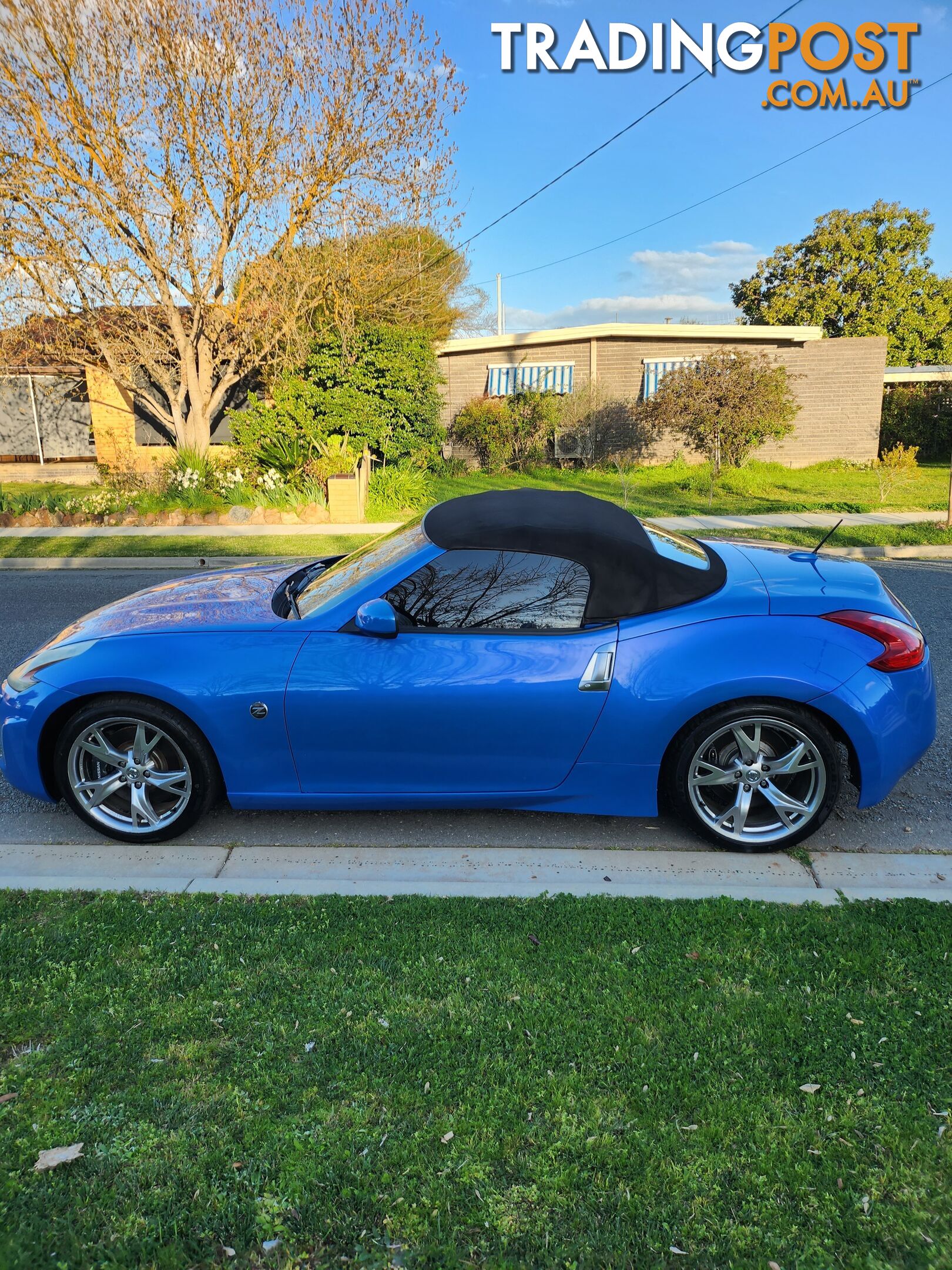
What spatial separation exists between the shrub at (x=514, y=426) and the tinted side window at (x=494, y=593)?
58.8 feet

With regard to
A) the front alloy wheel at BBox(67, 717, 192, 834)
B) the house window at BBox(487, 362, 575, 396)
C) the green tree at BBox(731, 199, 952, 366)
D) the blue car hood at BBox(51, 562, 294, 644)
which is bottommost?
the front alloy wheel at BBox(67, 717, 192, 834)

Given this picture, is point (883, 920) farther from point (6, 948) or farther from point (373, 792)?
point (6, 948)

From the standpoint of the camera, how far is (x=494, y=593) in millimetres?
3656

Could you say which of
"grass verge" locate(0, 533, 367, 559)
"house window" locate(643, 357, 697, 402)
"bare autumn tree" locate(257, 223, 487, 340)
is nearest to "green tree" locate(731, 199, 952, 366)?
"house window" locate(643, 357, 697, 402)

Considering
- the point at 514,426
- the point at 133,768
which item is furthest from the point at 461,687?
the point at 514,426

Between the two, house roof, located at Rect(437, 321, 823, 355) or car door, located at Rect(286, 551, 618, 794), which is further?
house roof, located at Rect(437, 321, 823, 355)

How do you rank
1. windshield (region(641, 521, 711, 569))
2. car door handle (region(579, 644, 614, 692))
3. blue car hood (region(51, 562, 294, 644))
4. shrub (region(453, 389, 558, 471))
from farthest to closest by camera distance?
shrub (region(453, 389, 558, 471))
windshield (region(641, 521, 711, 569))
blue car hood (region(51, 562, 294, 644))
car door handle (region(579, 644, 614, 692))

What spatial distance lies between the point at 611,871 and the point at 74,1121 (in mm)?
2106

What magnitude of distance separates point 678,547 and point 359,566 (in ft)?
5.25

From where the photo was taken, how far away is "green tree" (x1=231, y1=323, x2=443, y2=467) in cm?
1526

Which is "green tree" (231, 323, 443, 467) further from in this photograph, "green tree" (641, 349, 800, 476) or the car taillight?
the car taillight

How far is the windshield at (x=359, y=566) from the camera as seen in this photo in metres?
3.86

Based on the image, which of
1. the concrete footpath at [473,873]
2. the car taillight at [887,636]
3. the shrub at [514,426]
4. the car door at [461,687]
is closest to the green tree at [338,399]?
the shrub at [514,426]

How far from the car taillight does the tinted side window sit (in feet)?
3.69
